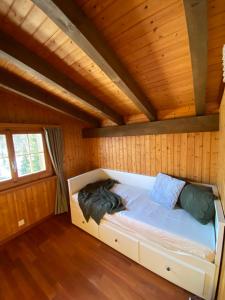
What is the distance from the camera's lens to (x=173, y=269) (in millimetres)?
1427

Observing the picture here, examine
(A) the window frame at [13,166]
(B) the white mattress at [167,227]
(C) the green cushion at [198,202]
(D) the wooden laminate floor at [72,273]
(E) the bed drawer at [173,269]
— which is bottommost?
(D) the wooden laminate floor at [72,273]

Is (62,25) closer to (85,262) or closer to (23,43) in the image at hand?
(23,43)

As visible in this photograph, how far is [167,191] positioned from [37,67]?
85.1 inches

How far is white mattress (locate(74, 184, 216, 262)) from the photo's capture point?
1304 mm

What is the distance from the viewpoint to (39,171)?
2.71m

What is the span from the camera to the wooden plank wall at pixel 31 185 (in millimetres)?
2244

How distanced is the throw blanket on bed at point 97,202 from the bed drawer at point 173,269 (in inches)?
22.6

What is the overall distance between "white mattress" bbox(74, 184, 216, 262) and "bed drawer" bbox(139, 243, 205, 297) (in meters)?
0.12

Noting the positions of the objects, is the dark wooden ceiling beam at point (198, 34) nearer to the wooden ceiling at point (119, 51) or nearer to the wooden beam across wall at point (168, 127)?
the wooden ceiling at point (119, 51)

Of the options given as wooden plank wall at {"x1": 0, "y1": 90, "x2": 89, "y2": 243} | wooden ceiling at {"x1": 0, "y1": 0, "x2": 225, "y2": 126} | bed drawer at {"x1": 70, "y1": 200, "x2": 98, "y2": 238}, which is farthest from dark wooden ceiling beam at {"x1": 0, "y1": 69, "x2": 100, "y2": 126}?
bed drawer at {"x1": 70, "y1": 200, "x2": 98, "y2": 238}

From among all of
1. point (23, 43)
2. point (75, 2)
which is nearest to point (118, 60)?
point (75, 2)

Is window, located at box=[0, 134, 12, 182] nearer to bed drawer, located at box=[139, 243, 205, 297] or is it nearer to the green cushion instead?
bed drawer, located at box=[139, 243, 205, 297]

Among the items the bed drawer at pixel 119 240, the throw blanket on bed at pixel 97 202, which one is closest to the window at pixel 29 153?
the throw blanket on bed at pixel 97 202

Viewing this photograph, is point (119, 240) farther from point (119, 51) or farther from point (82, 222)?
point (119, 51)
